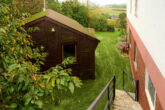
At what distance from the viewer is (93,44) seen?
40.0 ft

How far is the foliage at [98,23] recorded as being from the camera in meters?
34.7

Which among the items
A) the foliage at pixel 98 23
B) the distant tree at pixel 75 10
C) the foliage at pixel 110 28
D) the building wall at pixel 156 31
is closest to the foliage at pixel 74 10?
the distant tree at pixel 75 10

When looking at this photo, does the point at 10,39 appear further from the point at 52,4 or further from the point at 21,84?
the point at 52,4

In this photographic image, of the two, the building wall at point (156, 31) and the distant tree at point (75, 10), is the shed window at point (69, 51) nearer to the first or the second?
the building wall at point (156, 31)

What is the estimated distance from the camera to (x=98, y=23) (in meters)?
36.2

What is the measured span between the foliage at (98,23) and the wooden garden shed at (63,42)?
23.1 metres

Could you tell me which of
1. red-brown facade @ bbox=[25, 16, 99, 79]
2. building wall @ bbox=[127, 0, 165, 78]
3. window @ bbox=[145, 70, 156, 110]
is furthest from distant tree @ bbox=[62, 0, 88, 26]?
building wall @ bbox=[127, 0, 165, 78]

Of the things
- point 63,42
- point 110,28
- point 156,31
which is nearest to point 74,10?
point 110,28

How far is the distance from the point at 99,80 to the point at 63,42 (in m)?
3.48

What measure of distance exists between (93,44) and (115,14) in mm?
41053

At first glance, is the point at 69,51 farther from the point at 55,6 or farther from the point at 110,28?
the point at 110,28

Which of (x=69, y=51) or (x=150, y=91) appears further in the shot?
(x=69, y=51)

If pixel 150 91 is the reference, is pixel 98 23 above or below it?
above

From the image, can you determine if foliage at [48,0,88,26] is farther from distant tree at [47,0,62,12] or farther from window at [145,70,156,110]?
window at [145,70,156,110]
